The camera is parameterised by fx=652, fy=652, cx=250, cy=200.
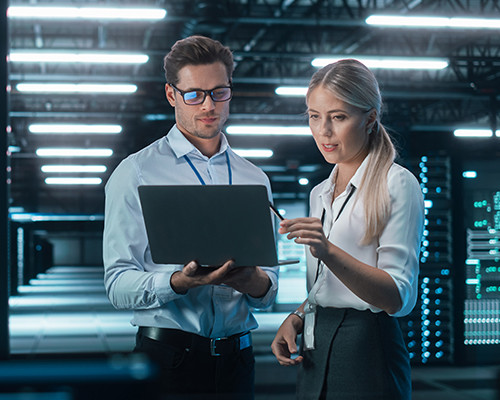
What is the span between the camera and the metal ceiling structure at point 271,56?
40.1 ft

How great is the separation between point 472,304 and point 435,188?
139cm

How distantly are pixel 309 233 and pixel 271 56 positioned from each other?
512 inches

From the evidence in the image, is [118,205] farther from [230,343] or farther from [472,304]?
[472,304]

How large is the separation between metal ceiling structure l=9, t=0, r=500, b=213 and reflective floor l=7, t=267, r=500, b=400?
3252 mm

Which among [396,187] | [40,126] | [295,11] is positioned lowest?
[396,187]

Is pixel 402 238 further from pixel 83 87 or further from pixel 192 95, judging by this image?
pixel 83 87

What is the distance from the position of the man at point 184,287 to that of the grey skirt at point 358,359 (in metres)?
0.27

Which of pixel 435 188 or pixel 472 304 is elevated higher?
pixel 435 188

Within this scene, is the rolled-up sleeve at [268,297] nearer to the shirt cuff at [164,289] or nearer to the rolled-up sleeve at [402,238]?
the shirt cuff at [164,289]

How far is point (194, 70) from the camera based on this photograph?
2000 millimetres

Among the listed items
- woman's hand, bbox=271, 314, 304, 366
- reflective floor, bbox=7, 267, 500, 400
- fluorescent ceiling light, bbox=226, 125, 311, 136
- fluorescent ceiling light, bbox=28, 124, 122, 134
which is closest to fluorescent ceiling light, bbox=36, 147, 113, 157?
fluorescent ceiling light, bbox=28, 124, 122, 134

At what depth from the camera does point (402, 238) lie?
162 cm

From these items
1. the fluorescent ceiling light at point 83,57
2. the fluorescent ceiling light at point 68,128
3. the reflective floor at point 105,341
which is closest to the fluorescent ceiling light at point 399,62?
the fluorescent ceiling light at point 83,57

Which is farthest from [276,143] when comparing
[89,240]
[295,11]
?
[89,240]
